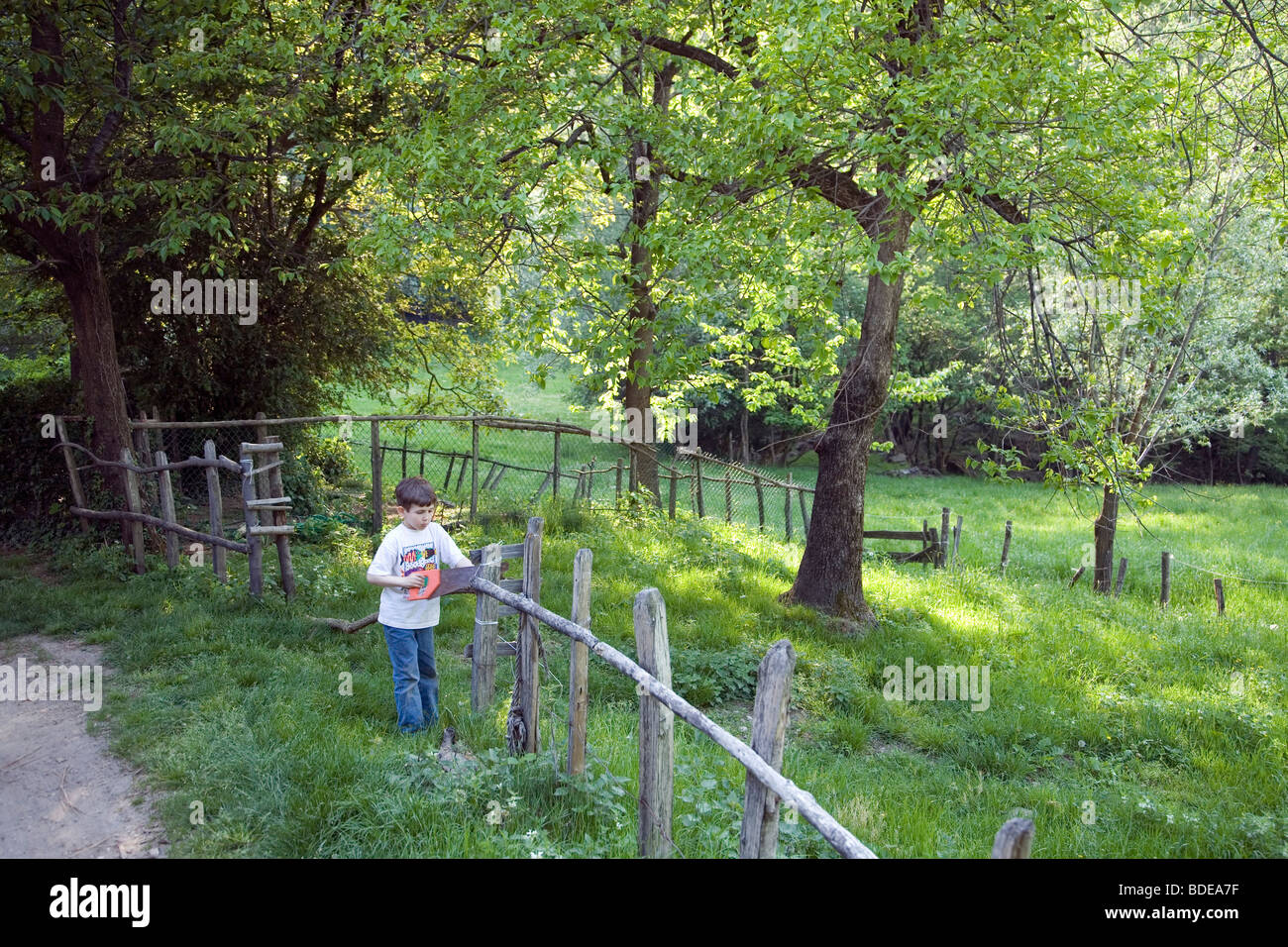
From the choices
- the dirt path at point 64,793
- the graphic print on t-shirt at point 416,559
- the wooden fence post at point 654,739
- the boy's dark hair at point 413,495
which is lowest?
the dirt path at point 64,793

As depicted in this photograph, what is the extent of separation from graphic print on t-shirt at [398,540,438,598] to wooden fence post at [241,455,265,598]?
11.9 feet

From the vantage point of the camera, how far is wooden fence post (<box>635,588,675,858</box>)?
13.4 ft

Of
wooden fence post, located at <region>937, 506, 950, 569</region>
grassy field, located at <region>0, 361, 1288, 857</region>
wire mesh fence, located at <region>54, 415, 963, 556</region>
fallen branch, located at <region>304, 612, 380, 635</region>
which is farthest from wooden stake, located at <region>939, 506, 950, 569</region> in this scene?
fallen branch, located at <region>304, 612, 380, 635</region>

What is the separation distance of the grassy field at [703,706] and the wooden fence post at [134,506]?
172 millimetres

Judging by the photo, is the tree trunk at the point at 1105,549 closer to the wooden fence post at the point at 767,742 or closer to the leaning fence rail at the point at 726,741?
the leaning fence rail at the point at 726,741

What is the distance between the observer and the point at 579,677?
4875 mm

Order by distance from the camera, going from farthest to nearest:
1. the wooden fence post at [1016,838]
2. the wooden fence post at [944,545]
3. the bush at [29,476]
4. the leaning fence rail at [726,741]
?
the wooden fence post at [944,545]
the bush at [29,476]
the leaning fence rail at [726,741]
the wooden fence post at [1016,838]

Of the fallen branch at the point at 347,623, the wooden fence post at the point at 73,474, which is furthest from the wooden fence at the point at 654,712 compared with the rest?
the wooden fence post at the point at 73,474

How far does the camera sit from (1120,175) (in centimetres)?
877

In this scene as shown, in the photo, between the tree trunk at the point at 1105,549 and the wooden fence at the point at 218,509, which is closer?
the wooden fence at the point at 218,509

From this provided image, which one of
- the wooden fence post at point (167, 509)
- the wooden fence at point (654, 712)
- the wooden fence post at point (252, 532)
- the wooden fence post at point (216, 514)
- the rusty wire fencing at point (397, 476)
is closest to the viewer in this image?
the wooden fence at point (654, 712)

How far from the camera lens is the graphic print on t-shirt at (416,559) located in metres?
5.79

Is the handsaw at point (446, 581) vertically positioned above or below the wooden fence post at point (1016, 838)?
above

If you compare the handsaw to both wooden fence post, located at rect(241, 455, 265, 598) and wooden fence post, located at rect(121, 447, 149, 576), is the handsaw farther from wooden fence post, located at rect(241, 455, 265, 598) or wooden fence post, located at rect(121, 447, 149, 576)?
wooden fence post, located at rect(121, 447, 149, 576)
